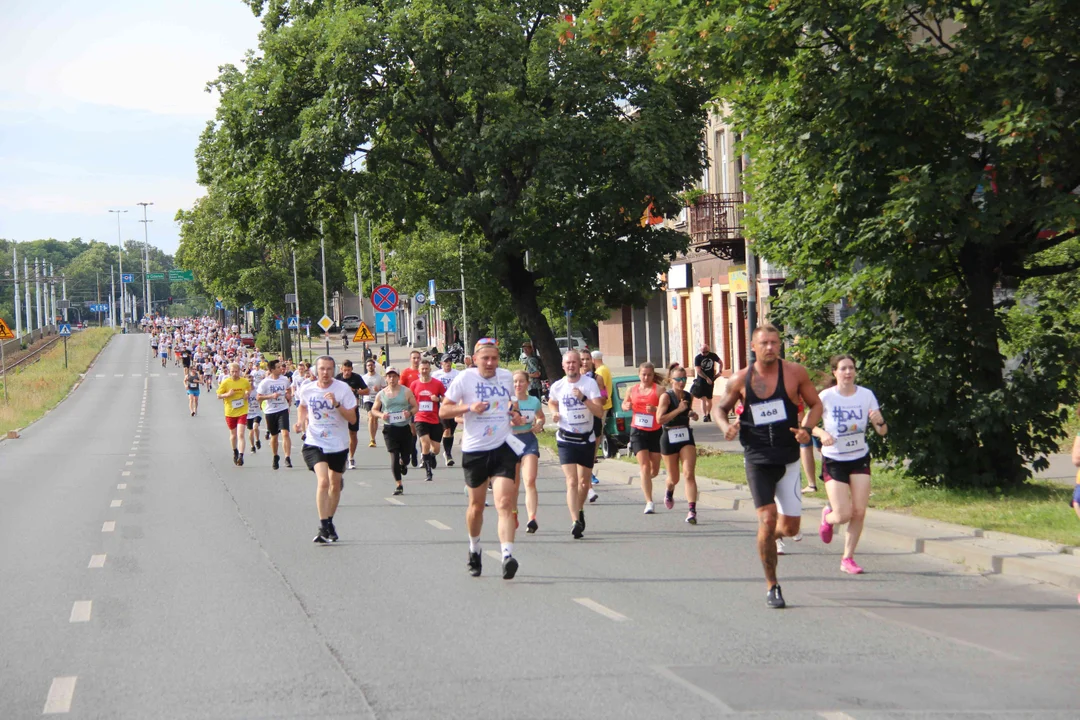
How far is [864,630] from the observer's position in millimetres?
8375

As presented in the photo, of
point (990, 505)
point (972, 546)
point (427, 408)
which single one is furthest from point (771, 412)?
point (427, 408)

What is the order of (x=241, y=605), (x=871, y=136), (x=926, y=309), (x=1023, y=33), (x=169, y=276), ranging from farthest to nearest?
1. (x=169, y=276)
2. (x=926, y=309)
3. (x=871, y=136)
4. (x=1023, y=33)
5. (x=241, y=605)

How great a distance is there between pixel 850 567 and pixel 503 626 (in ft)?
10.5

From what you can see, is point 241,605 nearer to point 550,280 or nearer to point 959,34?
point 959,34

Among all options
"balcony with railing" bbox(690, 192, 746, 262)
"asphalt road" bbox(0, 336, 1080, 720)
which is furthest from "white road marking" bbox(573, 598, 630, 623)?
"balcony with railing" bbox(690, 192, 746, 262)

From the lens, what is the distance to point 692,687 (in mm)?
6926

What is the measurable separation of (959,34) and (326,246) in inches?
2985

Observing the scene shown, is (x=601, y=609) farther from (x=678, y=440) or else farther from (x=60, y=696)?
(x=678, y=440)

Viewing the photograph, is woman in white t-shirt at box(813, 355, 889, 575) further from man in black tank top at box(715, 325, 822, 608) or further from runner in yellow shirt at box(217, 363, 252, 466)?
runner in yellow shirt at box(217, 363, 252, 466)

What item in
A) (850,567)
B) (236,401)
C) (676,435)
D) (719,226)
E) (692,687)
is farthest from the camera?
(719,226)

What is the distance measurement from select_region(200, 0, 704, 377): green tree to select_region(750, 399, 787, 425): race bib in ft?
51.9

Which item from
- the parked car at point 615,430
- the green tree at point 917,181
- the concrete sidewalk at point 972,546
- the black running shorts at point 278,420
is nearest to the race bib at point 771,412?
the concrete sidewalk at point 972,546

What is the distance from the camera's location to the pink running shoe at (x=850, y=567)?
1062 cm

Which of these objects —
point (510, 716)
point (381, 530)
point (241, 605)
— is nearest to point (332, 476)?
point (381, 530)
